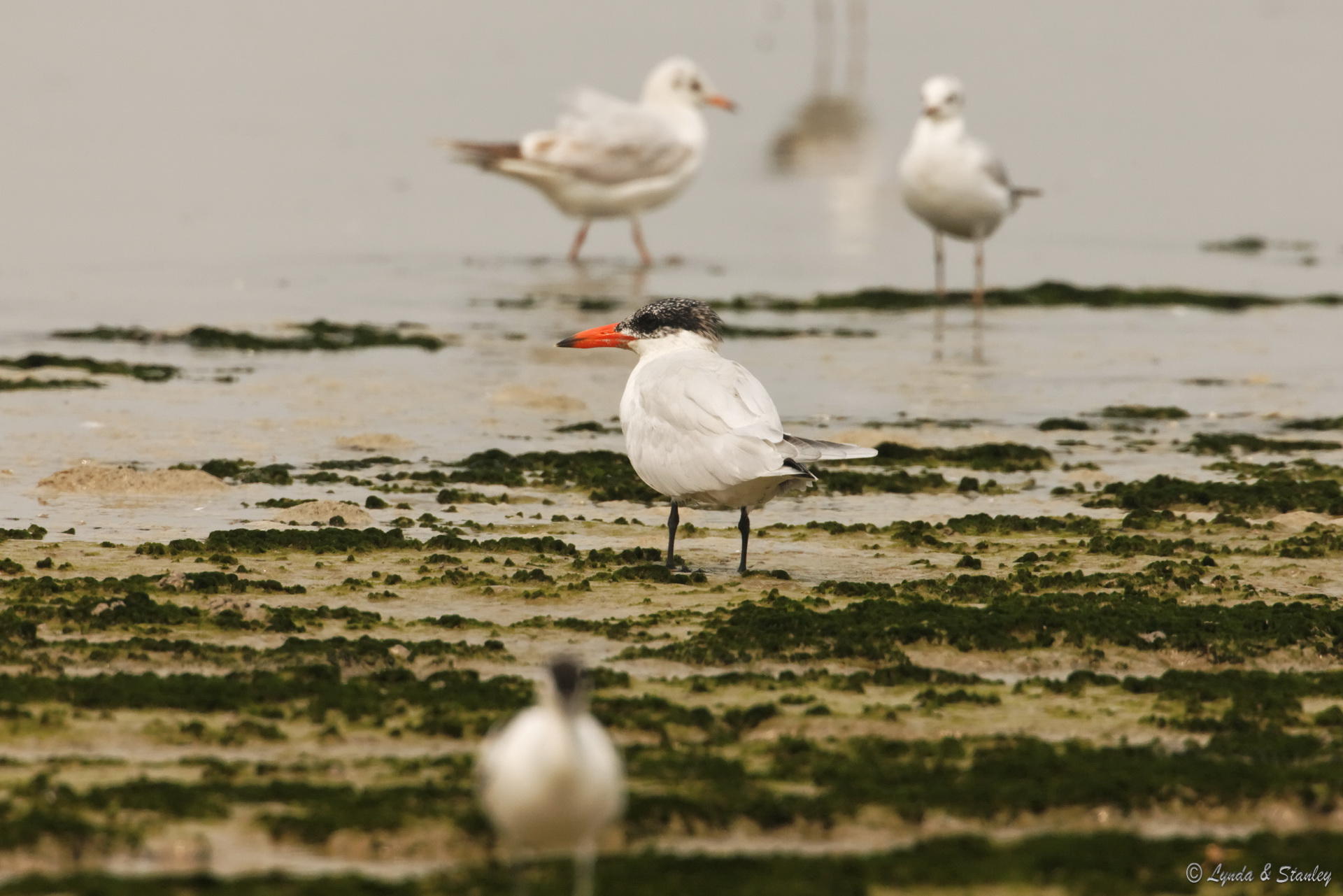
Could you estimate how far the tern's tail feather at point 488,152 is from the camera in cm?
2089

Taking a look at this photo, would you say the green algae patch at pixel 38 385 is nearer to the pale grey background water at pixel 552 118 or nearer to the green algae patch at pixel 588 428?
the green algae patch at pixel 588 428

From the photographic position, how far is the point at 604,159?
67.8 feet

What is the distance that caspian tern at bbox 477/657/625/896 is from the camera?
415 cm

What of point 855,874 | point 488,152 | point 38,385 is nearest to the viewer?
point 855,874

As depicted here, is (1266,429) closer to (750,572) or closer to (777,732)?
(750,572)

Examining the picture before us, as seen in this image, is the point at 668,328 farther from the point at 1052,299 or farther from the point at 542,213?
the point at 542,213

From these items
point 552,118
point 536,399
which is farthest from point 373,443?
point 552,118

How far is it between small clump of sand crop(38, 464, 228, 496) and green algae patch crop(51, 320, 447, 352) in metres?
4.43

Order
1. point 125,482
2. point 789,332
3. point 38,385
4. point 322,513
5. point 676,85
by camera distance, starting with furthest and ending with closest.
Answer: point 676,85, point 789,332, point 38,385, point 125,482, point 322,513

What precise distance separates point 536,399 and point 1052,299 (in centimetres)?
667

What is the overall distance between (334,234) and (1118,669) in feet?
50.2

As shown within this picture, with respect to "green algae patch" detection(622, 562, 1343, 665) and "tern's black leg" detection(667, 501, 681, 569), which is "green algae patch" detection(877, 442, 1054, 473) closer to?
"tern's black leg" detection(667, 501, 681, 569)

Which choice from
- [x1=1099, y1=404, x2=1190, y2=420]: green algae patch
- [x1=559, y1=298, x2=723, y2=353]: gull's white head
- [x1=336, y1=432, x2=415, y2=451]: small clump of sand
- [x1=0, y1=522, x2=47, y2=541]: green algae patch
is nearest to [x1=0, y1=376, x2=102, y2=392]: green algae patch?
[x1=336, y1=432, x2=415, y2=451]: small clump of sand

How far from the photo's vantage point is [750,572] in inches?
325
